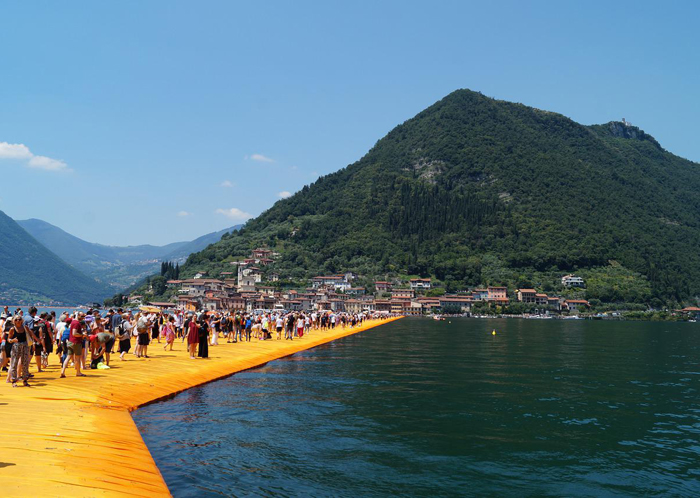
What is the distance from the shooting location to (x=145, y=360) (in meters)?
22.7

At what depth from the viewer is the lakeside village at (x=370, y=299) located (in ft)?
516

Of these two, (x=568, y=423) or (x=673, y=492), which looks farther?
(x=568, y=423)

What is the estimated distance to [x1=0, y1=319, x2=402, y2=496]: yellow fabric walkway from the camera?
7.96 metres

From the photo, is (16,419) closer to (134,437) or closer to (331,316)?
(134,437)

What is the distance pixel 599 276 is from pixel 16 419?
627ft

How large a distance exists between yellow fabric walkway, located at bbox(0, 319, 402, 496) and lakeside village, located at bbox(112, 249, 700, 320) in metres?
134

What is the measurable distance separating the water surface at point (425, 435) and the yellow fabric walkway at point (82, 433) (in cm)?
65

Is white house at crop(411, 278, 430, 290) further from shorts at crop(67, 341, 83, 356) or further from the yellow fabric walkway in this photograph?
shorts at crop(67, 341, 83, 356)

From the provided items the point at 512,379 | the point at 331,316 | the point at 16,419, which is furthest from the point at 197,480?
the point at 331,316

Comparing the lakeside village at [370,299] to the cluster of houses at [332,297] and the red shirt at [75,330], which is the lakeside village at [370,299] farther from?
the red shirt at [75,330]

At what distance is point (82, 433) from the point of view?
34.8 feet

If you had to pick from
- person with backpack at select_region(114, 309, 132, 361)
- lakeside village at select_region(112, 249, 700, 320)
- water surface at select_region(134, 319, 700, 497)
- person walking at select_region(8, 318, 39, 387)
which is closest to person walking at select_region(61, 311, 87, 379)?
person walking at select_region(8, 318, 39, 387)

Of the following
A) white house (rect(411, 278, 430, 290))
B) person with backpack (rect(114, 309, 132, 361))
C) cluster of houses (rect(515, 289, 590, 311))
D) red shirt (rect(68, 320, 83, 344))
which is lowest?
cluster of houses (rect(515, 289, 590, 311))

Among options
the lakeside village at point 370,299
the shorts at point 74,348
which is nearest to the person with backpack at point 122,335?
the shorts at point 74,348
